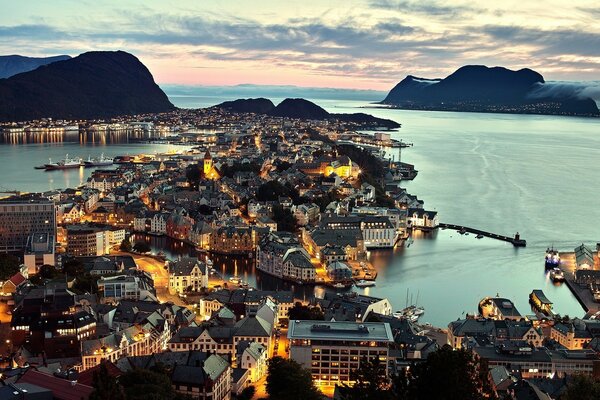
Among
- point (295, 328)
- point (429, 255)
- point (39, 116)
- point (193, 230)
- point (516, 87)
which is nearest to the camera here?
point (295, 328)

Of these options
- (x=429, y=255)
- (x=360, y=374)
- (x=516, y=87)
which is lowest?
(x=429, y=255)

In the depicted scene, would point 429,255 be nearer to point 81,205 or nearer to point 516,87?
point 81,205

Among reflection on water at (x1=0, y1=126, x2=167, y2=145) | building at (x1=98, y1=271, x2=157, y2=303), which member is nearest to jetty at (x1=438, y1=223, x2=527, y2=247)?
building at (x1=98, y1=271, x2=157, y2=303)

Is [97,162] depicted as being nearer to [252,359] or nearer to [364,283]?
[364,283]

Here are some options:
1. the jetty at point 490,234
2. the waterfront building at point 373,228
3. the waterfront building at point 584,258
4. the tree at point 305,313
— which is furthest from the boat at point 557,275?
the tree at point 305,313

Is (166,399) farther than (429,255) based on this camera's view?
No

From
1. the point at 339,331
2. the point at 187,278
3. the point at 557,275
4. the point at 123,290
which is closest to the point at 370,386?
the point at 339,331

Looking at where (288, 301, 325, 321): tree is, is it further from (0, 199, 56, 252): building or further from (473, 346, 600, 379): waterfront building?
(0, 199, 56, 252): building

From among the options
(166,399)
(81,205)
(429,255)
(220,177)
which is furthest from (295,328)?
(220,177)
